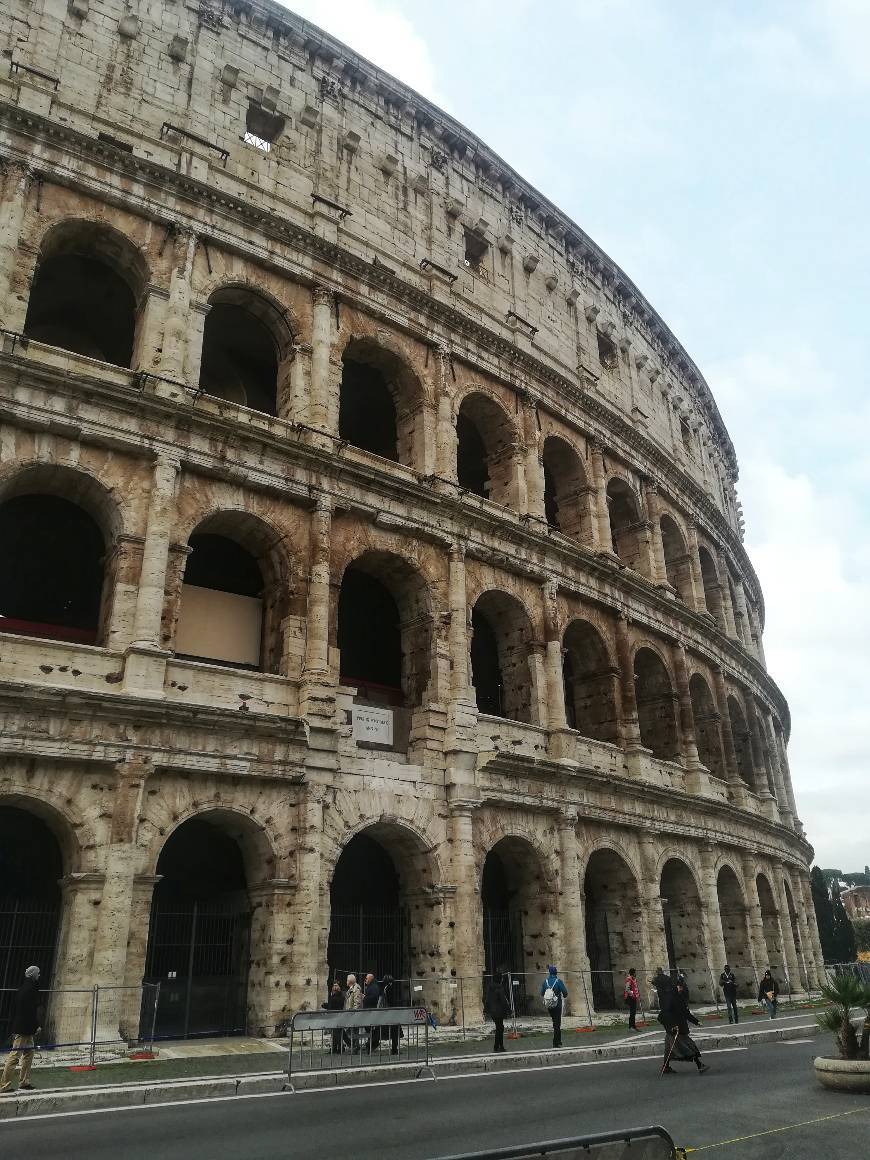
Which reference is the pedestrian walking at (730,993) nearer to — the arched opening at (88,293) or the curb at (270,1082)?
the curb at (270,1082)

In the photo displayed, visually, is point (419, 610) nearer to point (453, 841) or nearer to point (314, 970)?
point (453, 841)

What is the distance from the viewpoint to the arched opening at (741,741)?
97.0 feet

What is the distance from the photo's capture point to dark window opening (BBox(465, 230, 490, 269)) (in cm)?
2356

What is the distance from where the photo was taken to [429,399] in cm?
2030

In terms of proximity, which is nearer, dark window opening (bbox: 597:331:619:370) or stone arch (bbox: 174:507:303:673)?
stone arch (bbox: 174:507:303:673)

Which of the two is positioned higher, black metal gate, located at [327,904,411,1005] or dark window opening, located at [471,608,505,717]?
dark window opening, located at [471,608,505,717]

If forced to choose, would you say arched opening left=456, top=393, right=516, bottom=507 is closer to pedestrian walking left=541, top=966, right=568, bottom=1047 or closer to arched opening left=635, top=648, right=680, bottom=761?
arched opening left=635, top=648, right=680, bottom=761

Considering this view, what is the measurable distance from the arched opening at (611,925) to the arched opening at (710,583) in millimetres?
12939

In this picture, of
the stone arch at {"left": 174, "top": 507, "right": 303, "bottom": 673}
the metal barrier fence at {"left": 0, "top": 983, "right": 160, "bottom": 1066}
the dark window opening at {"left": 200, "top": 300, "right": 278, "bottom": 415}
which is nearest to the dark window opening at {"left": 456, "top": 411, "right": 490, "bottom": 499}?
the dark window opening at {"left": 200, "top": 300, "right": 278, "bottom": 415}

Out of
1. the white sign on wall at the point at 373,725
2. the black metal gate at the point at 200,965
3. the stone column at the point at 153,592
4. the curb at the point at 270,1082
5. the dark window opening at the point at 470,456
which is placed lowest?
the curb at the point at 270,1082

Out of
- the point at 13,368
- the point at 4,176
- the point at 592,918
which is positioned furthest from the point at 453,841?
the point at 4,176

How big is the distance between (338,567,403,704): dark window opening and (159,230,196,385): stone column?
623 centimetres

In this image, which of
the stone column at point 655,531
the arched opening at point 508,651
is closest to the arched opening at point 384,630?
the arched opening at point 508,651

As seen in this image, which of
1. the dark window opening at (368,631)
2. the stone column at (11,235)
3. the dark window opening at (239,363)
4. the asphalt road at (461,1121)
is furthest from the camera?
the dark window opening at (368,631)
